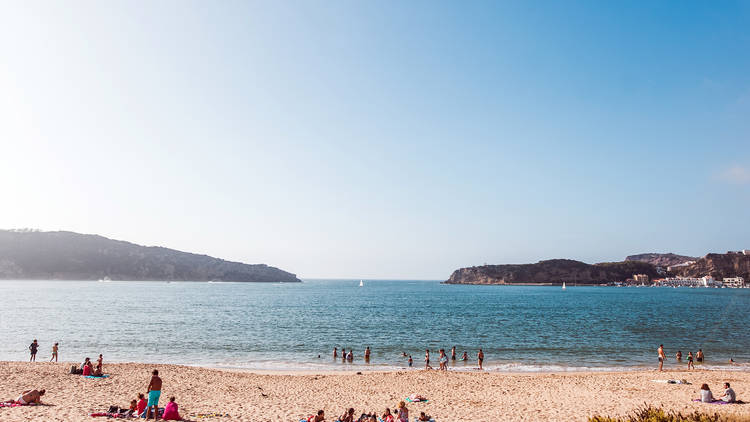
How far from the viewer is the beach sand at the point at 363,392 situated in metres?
16.4

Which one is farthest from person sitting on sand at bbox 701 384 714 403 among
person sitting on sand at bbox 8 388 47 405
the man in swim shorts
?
person sitting on sand at bbox 8 388 47 405

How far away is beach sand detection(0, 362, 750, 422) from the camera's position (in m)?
16.4

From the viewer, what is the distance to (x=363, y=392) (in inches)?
822

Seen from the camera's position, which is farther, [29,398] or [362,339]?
[362,339]

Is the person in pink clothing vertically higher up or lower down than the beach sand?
higher up

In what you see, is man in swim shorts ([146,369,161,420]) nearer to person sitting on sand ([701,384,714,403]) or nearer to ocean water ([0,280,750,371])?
ocean water ([0,280,750,371])

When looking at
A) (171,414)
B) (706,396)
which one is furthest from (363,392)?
(706,396)

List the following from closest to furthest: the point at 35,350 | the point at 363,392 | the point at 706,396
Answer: the point at 706,396
the point at 363,392
the point at 35,350

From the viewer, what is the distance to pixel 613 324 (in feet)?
190

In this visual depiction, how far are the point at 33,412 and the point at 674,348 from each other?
47901mm

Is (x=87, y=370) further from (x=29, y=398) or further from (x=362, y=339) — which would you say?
(x=362, y=339)

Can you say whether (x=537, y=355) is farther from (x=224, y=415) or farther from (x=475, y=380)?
(x=224, y=415)

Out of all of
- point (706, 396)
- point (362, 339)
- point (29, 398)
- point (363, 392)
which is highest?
point (29, 398)

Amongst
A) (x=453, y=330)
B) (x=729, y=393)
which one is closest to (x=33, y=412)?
(x=729, y=393)
